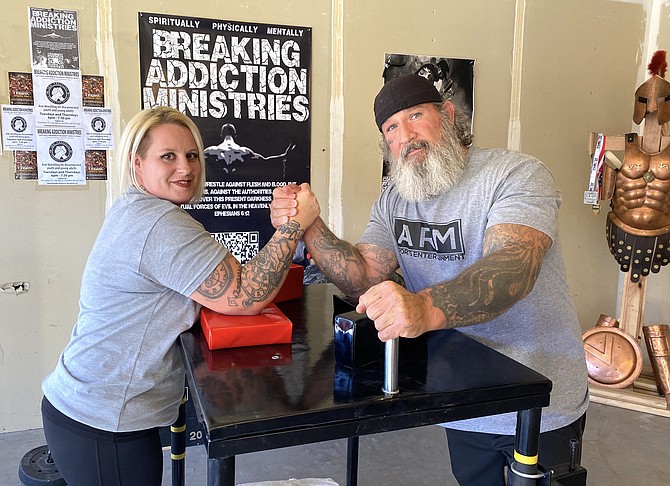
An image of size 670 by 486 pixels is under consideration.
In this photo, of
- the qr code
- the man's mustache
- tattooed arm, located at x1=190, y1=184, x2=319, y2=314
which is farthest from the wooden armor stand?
tattooed arm, located at x1=190, y1=184, x2=319, y2=314

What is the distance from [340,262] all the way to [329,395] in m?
0.76

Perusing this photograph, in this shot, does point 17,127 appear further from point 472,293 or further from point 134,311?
point 472,293

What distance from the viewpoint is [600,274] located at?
4070 millimetres

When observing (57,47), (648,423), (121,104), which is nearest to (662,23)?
(648,423)

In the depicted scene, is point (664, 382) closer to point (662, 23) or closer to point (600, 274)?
point (600, 274)

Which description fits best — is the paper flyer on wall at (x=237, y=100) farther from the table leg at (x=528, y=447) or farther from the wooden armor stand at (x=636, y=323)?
the table leg at (x=528, y=447)

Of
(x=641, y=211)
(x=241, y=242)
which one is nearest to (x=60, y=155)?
(x=241, y=242)

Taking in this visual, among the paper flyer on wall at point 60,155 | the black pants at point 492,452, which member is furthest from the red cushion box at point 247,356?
the paper flyer on wall at point 60,155

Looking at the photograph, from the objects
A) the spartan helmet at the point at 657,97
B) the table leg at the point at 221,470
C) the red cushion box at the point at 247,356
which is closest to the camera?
the table leg at the point at 221,470

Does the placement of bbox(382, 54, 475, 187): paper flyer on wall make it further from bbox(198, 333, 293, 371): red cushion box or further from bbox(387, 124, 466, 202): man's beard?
bbox(198, 333, 293, 371): red cushion box

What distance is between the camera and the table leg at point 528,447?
1056mm

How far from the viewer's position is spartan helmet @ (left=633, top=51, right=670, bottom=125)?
128 inches

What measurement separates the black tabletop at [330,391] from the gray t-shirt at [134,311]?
0.36 feet

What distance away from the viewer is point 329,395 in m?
0.96
